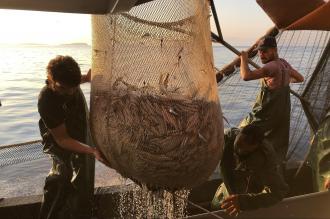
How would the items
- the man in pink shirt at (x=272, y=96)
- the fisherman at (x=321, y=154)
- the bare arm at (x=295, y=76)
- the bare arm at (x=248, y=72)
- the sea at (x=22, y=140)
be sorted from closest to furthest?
the bare arm at (x=248, y=72)
the man in pink shirt at (x=272, y=96)
the fisherman at (x=321, y=154)
the bare arm at (x=295, y=76)
the sea at (x=22, y=140)

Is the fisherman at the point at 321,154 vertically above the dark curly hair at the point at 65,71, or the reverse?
the dark curly hair at the point at 65,71

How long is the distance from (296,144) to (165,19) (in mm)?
3712

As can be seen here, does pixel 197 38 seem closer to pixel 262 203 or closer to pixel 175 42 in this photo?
pixel 175 42

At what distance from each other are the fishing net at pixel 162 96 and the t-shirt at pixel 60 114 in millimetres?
969

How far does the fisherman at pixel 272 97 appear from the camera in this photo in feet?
13.6

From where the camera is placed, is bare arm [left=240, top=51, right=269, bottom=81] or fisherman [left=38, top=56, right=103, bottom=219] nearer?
fisherman [left=38, top=56, right=103, bottom=219]

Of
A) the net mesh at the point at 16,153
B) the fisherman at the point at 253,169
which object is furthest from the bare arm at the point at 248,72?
the net mesh at the point at 16,153

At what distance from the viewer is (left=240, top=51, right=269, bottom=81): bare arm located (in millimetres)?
3951

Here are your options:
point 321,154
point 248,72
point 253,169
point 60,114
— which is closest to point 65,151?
point 60,114

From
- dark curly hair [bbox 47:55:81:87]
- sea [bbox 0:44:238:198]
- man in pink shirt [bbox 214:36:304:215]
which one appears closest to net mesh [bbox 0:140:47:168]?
sea [bbox 0:44:238:198]

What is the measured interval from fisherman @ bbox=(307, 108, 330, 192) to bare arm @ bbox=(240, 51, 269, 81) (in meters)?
0.94

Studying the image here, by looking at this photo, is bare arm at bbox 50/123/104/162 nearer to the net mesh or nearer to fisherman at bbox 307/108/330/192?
the net mesh

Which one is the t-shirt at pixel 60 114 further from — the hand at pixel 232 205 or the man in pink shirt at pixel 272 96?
the man in pink shirt at pixel 272 96

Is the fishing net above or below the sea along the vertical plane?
above
